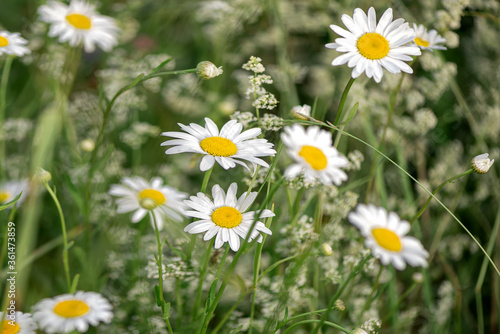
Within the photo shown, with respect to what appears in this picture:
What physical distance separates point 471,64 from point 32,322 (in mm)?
1548

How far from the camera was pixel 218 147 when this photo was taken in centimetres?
69

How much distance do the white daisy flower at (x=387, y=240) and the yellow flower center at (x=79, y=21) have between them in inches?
40.4

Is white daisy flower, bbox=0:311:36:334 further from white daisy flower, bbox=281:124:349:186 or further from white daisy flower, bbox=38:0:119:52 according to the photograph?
white daisy flower, bbox=38:0:119:52

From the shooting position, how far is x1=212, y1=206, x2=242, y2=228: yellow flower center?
0.69m

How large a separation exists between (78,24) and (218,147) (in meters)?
0.81

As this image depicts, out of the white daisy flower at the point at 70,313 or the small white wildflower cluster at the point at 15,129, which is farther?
the small white wildflower cluster at the point at 15,129

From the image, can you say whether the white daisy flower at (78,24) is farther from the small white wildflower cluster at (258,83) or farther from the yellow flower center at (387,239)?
the yellow flower center at (387,239)

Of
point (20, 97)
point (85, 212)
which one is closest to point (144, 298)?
point (85, 212)

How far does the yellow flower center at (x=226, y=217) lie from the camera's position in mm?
689

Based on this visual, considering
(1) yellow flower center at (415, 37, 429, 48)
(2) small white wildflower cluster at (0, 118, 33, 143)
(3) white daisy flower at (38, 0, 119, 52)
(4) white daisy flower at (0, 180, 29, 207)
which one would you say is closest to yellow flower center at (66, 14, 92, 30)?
(3) white daisy flower at (38, 0, 119, 52)

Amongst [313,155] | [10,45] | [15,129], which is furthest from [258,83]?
[15,129]

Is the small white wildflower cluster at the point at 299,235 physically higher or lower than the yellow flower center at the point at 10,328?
higher

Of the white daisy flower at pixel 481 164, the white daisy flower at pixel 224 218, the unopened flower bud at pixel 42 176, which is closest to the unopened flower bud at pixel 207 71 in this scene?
the white daisy flower at pixel 224 218

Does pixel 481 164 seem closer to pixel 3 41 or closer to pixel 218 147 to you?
pixel 218 147
